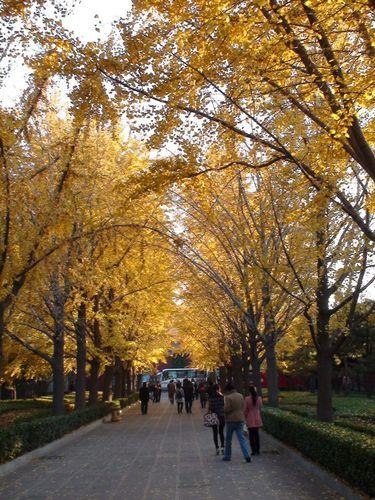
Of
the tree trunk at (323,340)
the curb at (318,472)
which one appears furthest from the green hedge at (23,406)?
the tree trunk at (323,340)

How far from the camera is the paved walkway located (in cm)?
908

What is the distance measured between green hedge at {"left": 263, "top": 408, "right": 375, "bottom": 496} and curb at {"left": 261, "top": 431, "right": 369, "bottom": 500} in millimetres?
93

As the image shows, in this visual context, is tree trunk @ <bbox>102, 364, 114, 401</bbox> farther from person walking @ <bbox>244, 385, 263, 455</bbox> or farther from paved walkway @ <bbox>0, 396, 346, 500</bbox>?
person walking @ <bbox>244, 385, 263, 455</bbox>

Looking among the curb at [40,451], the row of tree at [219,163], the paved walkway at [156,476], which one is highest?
the row of tree at [219,163]

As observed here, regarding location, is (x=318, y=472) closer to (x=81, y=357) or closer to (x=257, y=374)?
(x=257, y=374)

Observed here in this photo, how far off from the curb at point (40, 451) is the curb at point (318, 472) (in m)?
5.36

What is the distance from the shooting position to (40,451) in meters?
14.2

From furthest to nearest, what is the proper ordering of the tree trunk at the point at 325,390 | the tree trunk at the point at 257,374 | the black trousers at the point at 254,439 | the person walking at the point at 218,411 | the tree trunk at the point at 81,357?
the tree trunk at the point at 81,357, the tree trunk at the point at 257,374, the person walking at the point at 218,411, the tree trunk at the point at 325,390, the black trousers at the point at 254,439

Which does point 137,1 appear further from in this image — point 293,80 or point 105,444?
point 105,444

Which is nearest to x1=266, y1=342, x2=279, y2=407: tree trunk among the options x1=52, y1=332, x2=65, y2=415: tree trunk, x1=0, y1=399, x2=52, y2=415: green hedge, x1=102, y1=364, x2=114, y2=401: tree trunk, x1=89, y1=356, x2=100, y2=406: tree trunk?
x1=52, y1=332, x2=65, y2=415: tree trunk

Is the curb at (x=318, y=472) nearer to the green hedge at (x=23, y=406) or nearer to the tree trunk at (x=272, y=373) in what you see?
the tree trunk at (x=272, y=373)

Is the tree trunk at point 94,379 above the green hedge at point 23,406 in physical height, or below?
above

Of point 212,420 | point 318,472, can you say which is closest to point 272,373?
point 212,420

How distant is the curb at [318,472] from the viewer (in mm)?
7973
